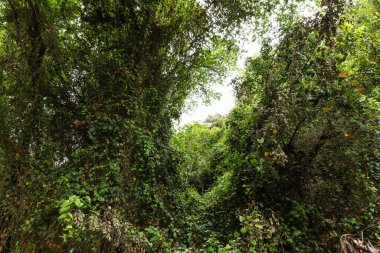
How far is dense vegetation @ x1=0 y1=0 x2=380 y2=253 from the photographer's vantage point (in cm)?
437

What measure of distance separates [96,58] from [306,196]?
5866 mm

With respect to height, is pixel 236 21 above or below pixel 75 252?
above

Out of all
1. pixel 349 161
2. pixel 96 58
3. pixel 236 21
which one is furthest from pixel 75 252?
pixel 236 21

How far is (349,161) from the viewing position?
530 cm

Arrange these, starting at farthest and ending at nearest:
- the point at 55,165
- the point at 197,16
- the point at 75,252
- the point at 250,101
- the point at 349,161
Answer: the point at 197,16 → the point at 250,101 → the point at 349,161 → the point at 55,165 → the point at 75,252

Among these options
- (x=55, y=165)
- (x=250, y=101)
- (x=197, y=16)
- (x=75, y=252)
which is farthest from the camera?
(x=197, y=16)

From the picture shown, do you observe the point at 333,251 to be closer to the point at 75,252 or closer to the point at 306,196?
the point at 306,196

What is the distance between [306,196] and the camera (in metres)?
5.72

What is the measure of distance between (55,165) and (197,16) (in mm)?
5699

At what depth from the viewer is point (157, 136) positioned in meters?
6.33

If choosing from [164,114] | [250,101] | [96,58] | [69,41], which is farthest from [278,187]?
[69,41]

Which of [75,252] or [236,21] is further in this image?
[236,21]

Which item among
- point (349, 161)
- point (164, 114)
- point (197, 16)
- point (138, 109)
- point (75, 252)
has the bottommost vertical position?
point (75, 252)

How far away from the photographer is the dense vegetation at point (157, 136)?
437cm
